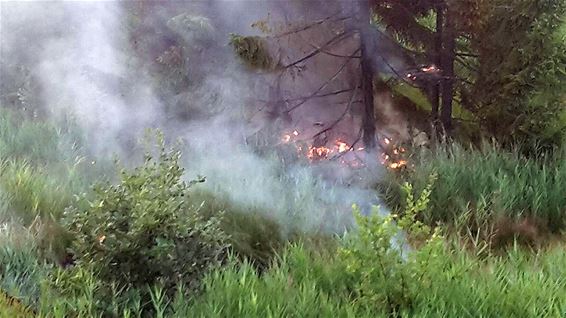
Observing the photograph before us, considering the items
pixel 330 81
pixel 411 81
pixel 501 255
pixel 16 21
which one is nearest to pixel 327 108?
pixel 330 81

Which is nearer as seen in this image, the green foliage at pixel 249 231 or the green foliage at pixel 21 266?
the green foliage at pixel 21 266

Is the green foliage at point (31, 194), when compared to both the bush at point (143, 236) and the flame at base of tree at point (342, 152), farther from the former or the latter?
the flame at base of tree at point (342, 152)

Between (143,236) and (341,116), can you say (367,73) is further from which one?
(143,236)

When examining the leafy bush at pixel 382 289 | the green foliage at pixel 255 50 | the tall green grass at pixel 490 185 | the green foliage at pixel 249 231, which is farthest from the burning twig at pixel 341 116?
the leafy bush at pixel 382 289

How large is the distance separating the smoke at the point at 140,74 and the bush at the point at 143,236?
1.49 metres

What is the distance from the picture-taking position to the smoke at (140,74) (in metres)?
4.42

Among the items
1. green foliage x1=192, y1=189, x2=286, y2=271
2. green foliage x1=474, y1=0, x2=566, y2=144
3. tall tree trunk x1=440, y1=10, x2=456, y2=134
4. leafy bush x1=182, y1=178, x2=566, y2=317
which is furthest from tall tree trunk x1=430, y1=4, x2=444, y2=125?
leafy bush x1=182, y1=178, x2=566, y2=317

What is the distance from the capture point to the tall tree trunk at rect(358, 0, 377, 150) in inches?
176

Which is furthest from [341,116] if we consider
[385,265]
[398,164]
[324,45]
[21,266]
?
[21,266]

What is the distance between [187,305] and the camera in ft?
7.93

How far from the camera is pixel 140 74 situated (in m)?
4.70

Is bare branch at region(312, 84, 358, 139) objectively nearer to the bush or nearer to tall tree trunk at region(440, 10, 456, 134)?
tall tree trunk at region(440, 10, 456, 134)

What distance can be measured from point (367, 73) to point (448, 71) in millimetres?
520

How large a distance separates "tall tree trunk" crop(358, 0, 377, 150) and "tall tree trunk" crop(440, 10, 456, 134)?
0.46 m
